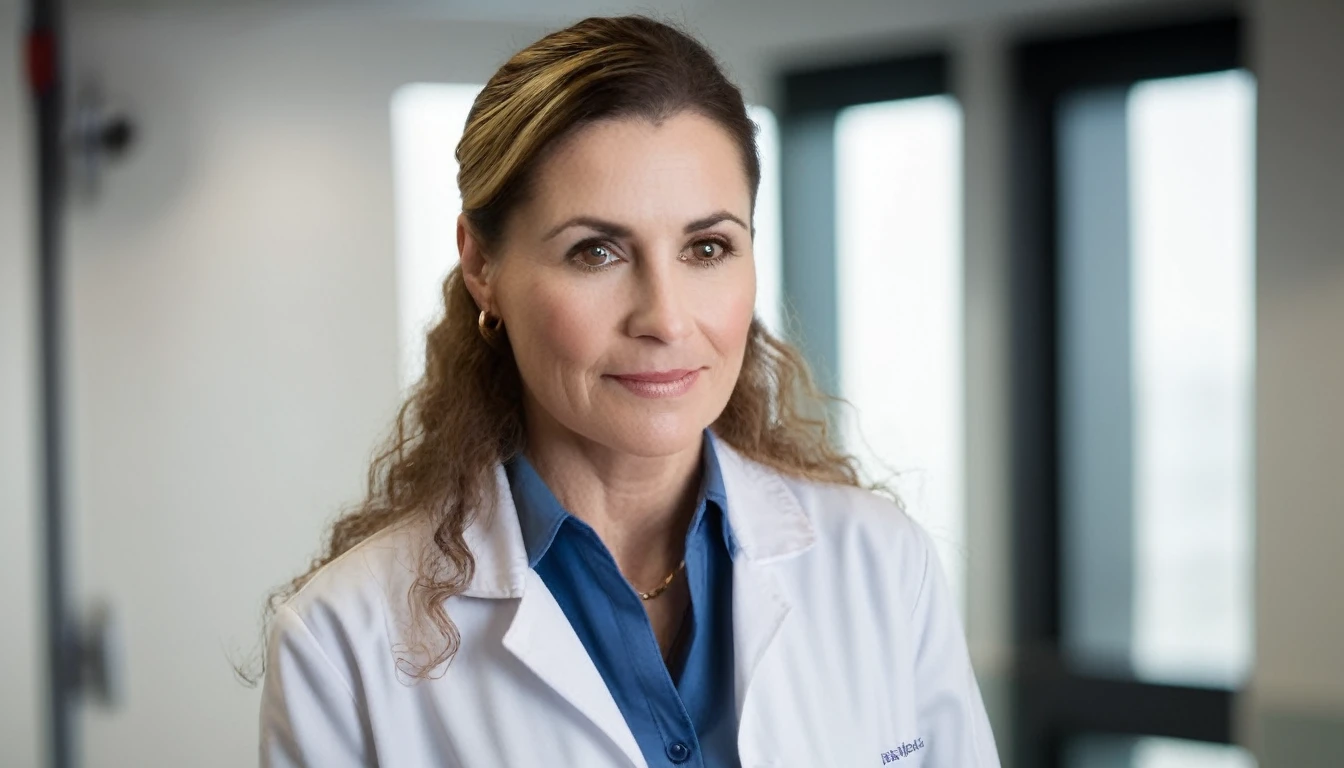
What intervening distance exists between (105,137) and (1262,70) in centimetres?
208

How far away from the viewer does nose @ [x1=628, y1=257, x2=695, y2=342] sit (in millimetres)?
1170

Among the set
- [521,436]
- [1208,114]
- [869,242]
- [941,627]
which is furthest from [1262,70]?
[521,436]

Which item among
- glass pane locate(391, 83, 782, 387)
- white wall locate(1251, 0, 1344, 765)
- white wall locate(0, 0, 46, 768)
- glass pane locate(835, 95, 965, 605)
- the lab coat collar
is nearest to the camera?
the lab coat collar

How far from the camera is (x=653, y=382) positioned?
1198mm

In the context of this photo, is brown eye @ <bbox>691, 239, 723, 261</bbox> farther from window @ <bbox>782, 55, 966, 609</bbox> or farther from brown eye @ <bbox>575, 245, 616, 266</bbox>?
window @ <bbox>782, 55, 966, 609</bbox>

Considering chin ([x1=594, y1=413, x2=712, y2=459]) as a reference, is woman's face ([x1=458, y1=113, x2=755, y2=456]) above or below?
above

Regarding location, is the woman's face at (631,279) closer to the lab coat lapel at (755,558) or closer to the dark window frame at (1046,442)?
the lab coat lapel at (755,558)

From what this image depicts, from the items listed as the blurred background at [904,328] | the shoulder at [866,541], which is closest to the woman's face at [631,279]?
the shoulder at [866,541]

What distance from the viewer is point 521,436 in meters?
1.38

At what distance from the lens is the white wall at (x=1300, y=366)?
2.35m

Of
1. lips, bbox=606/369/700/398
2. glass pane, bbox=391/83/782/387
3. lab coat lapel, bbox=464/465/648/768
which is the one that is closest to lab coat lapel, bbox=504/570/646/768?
lab coat lapel, bbox=464/465/648/768

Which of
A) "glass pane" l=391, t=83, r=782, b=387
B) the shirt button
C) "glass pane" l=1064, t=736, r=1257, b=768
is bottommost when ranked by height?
"glass pane" l=1064, t=736, r=1257, b=768

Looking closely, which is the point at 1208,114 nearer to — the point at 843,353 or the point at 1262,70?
the point at 1262,70

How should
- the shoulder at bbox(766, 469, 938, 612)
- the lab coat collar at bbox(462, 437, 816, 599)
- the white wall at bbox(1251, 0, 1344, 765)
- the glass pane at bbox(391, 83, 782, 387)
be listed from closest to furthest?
the lab coat collar at bbox(462, 437, 816, 599) → the shoulder at bbox(766, 469, 938, 612) → the white wall at bbox(1251, 0, 1344, 765) → the glass pane at bbox(391, 83, 782, 387)
